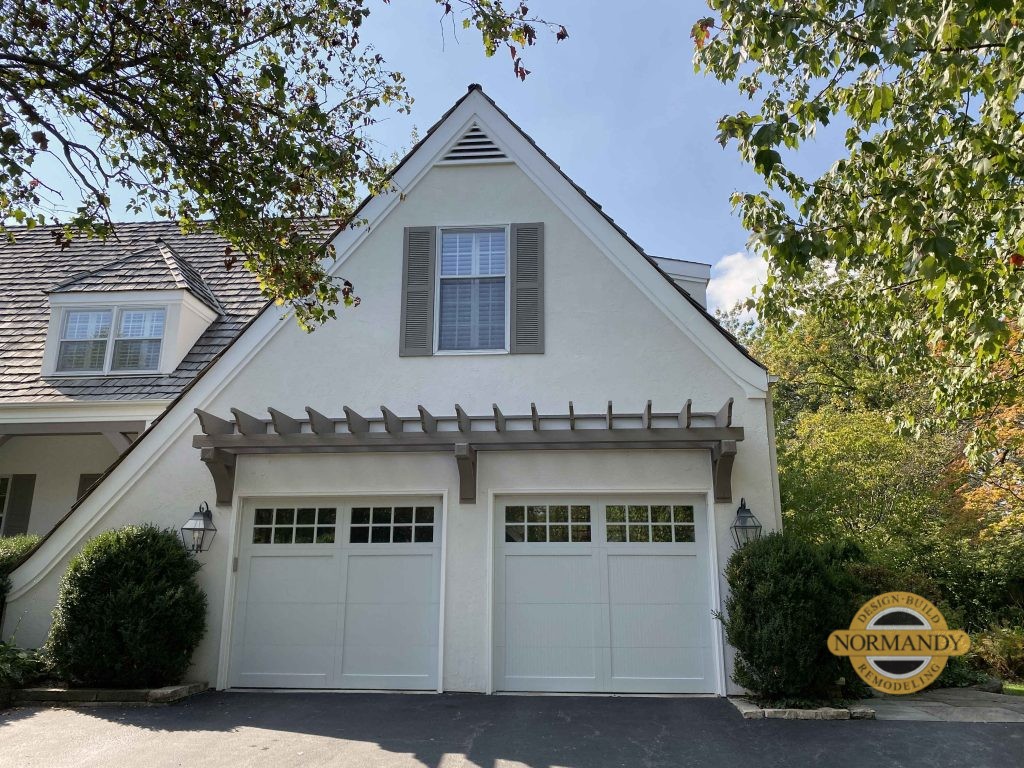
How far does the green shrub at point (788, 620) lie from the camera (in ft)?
23.7

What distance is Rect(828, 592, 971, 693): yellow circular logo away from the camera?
7590 mm

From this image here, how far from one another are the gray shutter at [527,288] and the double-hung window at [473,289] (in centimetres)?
16

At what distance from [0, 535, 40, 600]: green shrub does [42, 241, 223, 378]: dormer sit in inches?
112

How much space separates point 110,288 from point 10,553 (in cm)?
445

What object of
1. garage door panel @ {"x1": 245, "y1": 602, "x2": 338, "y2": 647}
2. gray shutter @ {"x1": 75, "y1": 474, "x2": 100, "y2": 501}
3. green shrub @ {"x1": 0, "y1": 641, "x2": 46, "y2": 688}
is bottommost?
green shrub @ {"x1": 0, "y1": 641, "x2": 46, "y2": 688}

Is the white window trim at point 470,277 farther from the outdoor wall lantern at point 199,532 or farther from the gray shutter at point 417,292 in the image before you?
the outdoor wall lantern at point 199,532

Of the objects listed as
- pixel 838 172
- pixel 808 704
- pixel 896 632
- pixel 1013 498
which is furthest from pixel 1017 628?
pixel 838 172

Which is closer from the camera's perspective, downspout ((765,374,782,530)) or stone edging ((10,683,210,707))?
stone edging ((10,683,210,707))

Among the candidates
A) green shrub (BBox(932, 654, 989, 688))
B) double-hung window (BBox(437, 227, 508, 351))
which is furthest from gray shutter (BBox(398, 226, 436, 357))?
green shrub (BBox(932, 654, 989, 688))

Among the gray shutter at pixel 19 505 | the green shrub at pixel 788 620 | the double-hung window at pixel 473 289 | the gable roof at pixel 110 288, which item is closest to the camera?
the green shrub at pixel 788 620

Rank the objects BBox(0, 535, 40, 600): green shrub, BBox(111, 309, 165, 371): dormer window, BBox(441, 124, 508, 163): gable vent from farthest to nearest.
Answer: BBox(111, 309, 165, 371): dormer window < BBox(441, 124, 508, 163): gable vent < BBox(0, 535, 40, 600): green shrub

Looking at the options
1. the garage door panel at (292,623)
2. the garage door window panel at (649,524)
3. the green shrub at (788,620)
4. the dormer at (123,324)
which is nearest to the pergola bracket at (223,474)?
the garage door panel at (292,623)

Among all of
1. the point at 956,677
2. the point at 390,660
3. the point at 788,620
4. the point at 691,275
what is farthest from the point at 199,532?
the point at 956,677

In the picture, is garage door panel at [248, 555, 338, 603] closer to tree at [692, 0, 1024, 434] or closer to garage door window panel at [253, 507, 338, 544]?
garage door window panel at [253, 507, 338, 544]
